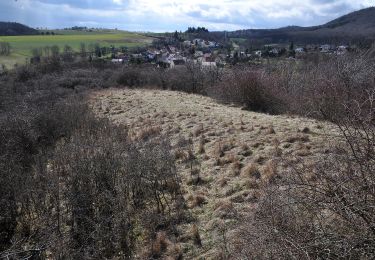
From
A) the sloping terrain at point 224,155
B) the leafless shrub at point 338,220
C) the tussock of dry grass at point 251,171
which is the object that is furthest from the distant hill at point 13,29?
the leafless shrub at point 338,220

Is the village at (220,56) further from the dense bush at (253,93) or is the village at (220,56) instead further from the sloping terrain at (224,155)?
the sloping terrain at (224,155)

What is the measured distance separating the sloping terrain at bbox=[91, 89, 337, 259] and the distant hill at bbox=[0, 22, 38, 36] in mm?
114964

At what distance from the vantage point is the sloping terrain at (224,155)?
7.73 metres

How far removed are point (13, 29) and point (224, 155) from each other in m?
128

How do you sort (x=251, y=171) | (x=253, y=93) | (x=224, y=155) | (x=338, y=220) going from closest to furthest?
(x=338, y=220), (x=251, y=171), (x=224, y=155), (x=253, y=93)

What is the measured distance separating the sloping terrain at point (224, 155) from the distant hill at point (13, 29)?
115 meters

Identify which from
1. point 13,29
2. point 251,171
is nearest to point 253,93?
point 251,171

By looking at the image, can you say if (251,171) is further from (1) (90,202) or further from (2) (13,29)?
(2) (13,29)

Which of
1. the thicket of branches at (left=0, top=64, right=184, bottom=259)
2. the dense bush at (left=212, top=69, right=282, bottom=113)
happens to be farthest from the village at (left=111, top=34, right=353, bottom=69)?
the thicket of branches at (left=0, top=64, right=184, bottom=259)

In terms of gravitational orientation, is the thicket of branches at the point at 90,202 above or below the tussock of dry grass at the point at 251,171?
below

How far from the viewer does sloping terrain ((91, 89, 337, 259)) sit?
7.73 metres

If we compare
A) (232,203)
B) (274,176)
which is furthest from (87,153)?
(274,176)

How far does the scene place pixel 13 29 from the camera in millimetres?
121875

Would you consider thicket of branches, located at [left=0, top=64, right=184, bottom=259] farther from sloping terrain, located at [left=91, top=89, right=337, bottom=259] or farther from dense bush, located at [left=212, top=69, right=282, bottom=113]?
dense bush, located at [left=212, top=69, right=282, bottom=113]
